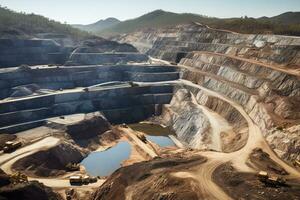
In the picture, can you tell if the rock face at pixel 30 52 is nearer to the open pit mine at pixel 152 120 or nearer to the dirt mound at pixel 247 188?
the open pit mine at pixel 152 120

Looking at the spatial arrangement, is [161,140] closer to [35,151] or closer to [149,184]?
[35,151]

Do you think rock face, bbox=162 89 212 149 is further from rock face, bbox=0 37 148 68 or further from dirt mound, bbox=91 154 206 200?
rock face, bbox=0 37 148 68

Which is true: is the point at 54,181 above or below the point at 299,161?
below

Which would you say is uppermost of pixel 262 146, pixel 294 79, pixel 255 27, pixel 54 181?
pixel 255 27

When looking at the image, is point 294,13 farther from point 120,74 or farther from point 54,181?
point 54,181

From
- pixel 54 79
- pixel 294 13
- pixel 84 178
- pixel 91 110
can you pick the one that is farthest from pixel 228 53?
pixel 294 13

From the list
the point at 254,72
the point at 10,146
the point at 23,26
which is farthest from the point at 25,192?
the point at 23,26
